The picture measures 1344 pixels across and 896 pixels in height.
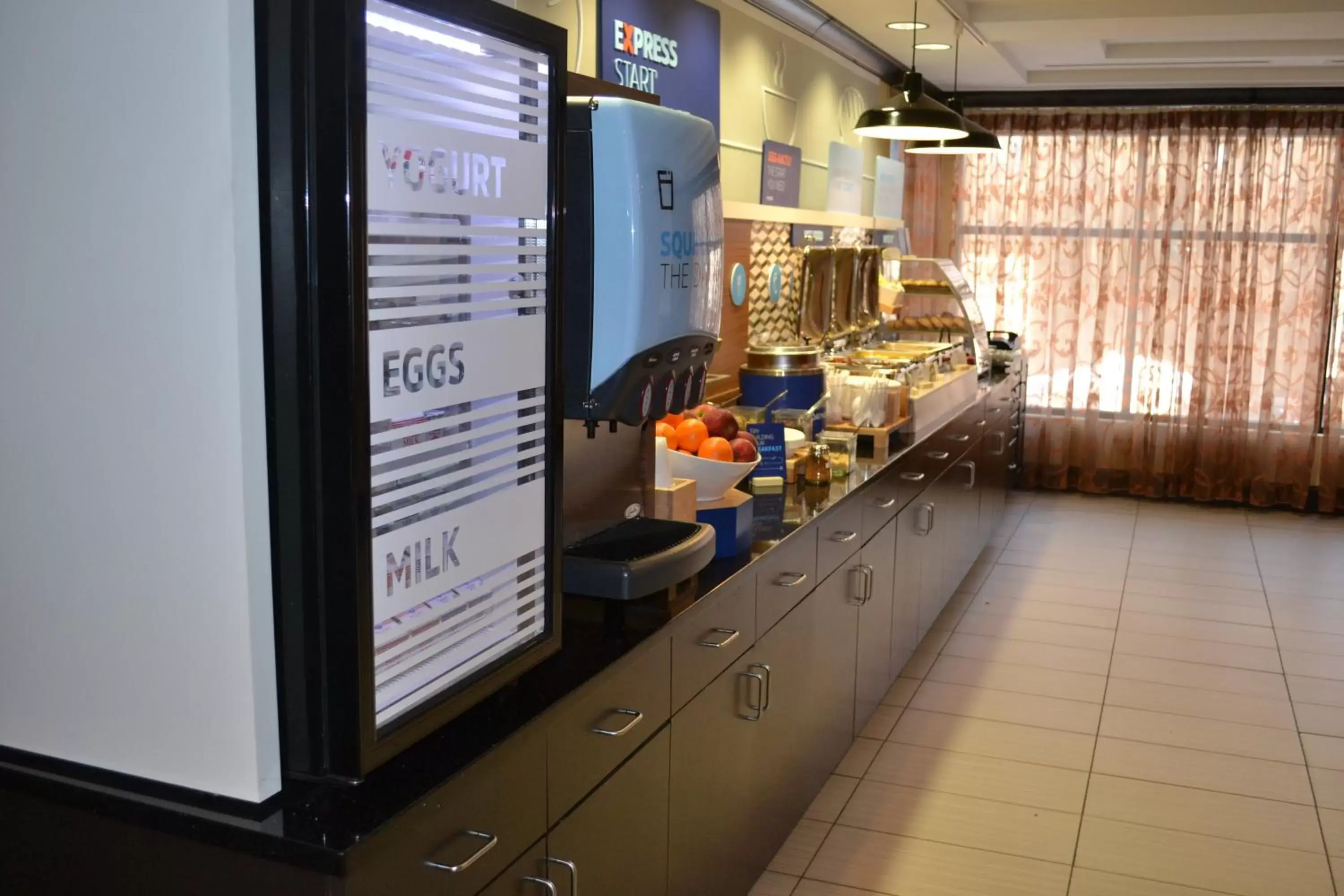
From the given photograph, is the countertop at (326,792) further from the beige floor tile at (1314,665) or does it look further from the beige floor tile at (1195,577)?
the beige floor tile at (1195,577)

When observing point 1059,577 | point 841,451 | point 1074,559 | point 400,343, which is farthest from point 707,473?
point 1074,559

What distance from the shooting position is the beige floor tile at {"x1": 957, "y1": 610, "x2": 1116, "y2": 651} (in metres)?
4.93

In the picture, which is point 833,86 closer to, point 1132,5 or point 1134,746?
point 1132,5

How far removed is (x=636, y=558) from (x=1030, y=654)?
3103 millimetres

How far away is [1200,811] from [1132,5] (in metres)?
3.28

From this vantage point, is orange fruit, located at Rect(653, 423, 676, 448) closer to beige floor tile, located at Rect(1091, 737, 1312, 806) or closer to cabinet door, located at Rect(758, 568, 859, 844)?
cabinet door, located at Rect(758, 568, 859, 844)

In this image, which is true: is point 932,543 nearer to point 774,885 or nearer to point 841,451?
point 841,451

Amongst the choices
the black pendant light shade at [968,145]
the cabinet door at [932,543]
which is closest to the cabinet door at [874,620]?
the cabinet door at [932,543]

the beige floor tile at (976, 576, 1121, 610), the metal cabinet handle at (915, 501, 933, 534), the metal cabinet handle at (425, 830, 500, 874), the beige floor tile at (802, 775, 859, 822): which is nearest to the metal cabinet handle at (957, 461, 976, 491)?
the beige floor tile at (976, 576, 1121, 610)

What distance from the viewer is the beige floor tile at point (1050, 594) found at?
18.0ft

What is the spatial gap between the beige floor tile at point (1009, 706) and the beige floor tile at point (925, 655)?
12cm

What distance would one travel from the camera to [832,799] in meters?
3.46

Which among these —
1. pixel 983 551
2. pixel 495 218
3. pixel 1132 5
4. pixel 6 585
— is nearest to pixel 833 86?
pixel 1132 5

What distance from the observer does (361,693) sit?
4.57ft
